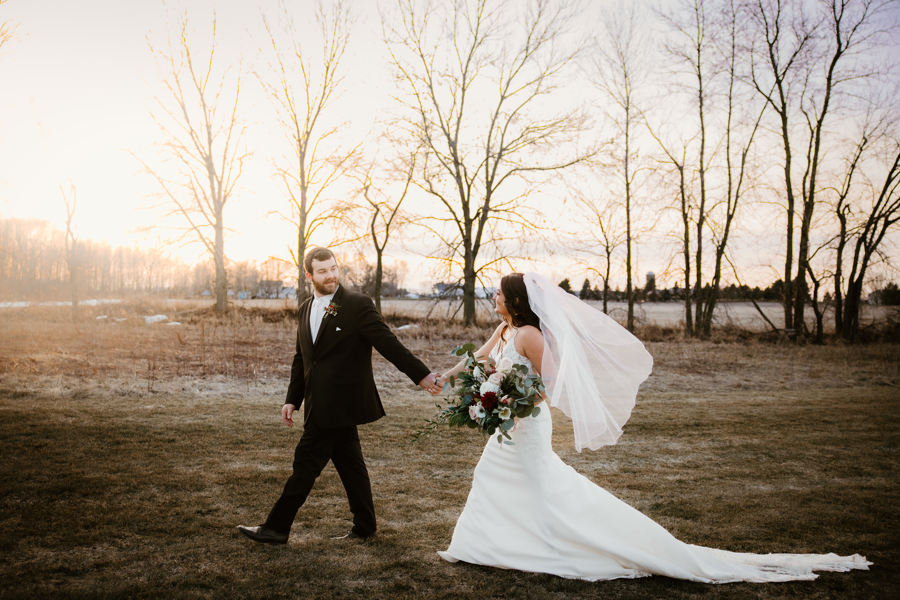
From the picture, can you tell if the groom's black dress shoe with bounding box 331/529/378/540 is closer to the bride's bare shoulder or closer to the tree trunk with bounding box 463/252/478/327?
the bride's bare shoulder

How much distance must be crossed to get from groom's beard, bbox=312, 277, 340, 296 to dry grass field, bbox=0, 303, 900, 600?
1.91 m

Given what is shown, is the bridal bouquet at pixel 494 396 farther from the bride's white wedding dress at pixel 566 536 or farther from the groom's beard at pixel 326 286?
the groom's beard at pixel 326 286

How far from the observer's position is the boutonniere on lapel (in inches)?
154

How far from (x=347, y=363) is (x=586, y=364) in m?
1.79

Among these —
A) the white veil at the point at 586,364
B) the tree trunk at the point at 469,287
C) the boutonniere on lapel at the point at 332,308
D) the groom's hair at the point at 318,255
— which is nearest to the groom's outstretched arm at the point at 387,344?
the boutonniere on lapel at the point at 332,308

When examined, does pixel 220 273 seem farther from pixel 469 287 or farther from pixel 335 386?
pixel 335 386

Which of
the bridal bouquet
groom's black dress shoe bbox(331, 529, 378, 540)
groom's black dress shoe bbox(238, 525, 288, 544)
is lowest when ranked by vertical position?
groom's black dress shoe bbox(331, 529, 378, 540)

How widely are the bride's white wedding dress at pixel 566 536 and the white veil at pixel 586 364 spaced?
0.28 m

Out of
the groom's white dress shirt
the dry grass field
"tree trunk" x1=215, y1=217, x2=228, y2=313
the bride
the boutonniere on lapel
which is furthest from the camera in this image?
"tree trunk" x1=215, y1=217, x2=228, y2=313

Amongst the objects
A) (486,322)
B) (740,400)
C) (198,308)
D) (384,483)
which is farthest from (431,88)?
(384,483)

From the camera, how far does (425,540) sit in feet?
13.4

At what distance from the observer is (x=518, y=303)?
3.90 meters

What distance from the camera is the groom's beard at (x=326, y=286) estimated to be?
154 inches

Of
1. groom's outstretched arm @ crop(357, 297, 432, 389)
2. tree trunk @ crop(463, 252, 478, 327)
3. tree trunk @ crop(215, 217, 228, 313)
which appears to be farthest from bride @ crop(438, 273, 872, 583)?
tree trunk @ crop(215, 217, 228, 313)
